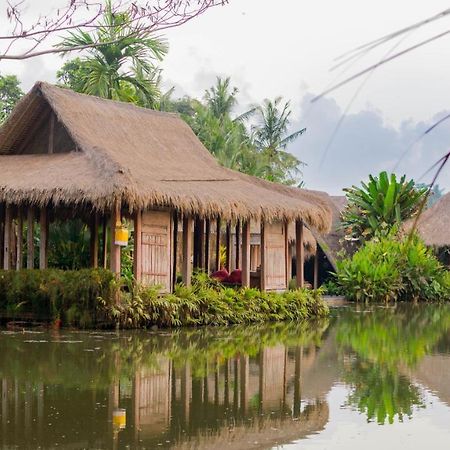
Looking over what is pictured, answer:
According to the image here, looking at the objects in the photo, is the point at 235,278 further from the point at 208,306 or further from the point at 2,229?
the point at 2,229

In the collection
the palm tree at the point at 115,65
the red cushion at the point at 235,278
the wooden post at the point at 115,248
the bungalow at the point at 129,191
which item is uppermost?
the palm tree at the point at 115,65

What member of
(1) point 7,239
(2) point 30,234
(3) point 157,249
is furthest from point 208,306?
(1) point 7,239

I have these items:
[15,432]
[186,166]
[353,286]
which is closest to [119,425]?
[15,432]

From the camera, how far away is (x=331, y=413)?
720 cm

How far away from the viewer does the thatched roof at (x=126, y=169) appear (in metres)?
14.0

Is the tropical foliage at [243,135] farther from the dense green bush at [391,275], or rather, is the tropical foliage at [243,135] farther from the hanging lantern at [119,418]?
the hanging lantern at [119,418]

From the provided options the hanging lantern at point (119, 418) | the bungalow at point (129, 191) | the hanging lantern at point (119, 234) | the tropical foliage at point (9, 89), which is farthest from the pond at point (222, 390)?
the tropical foliage at point (9, 89)

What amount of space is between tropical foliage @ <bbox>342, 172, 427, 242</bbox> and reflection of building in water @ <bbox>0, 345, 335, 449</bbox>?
53.9 feet

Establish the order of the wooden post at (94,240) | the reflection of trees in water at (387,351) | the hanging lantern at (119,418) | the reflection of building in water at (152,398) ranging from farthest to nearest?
the wooden post at (94,240) < the reflection of trees in water at (387,351) < the reflection of building in water at (152,398) < the hanging lantern at (119,418)

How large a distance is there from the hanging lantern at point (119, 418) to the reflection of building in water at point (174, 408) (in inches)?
0.8

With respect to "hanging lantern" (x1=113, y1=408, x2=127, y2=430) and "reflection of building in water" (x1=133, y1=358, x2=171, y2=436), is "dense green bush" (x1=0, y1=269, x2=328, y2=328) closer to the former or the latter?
"reflection of building in water" (x1=133, y1=358, x2=171, y2=436)

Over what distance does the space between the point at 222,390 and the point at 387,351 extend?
4369mm

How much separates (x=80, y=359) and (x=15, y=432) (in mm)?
4270

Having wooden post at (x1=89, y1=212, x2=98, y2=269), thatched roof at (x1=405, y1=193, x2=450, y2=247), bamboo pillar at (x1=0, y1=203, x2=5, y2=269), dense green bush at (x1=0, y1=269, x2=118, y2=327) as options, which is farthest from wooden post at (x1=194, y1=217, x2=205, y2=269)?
thatched roof at (x1=405, y1=193, x2=450, y2=247)
